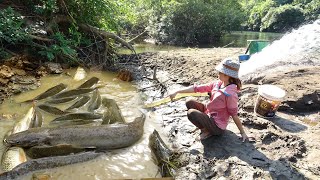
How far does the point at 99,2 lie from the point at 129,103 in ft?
16.0

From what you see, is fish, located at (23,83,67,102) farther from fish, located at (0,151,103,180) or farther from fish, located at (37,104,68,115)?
fish, located at (0,151,103,180)

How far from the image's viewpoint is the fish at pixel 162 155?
13.8 feet

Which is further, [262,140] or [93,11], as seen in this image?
[93,11]

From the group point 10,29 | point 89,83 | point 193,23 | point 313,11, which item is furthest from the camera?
point 313,11

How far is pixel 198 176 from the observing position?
4.04 metres

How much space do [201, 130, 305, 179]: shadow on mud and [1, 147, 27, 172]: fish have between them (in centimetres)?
275

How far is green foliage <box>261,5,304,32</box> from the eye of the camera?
4359 cm

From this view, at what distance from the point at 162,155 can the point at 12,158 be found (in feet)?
7.25

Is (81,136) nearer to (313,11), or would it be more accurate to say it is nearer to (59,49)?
(59,49)

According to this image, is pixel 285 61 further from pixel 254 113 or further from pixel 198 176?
pixel 198 176

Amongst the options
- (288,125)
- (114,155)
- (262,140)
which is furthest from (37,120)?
(288,125)

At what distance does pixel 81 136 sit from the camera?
4898mm

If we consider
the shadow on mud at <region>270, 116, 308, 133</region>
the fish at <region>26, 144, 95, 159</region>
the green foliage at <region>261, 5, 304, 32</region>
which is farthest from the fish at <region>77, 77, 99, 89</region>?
the green foliage at <region>261, 5, 304, 32</region>

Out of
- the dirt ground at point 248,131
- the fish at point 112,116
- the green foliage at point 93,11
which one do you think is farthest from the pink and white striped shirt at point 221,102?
the green foliage at point 93,11
